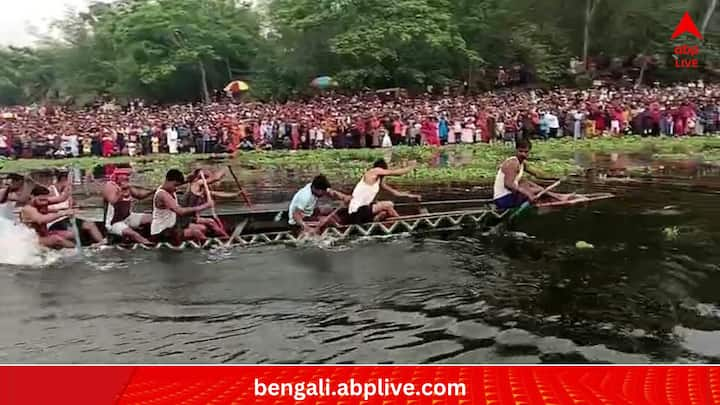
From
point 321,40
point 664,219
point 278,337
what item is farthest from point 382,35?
point 664,219

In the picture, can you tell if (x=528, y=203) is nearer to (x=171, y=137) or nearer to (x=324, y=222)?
(x=324, y=222)

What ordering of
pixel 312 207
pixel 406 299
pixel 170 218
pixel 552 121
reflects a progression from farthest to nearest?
pixel 170 218, pixel 312 207, pixel 552 121, pixel 406 299

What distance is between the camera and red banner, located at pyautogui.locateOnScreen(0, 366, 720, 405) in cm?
348

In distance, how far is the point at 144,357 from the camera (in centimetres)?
378

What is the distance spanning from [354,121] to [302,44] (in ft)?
2.10

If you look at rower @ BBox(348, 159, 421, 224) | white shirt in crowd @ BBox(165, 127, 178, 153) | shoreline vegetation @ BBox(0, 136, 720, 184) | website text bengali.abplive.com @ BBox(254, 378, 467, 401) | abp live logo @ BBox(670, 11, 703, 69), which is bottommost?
website text bengali.abplive.com @ BBox(254, 378, 467, 401)

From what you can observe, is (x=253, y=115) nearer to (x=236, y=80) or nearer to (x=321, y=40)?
(x=236, y=80)

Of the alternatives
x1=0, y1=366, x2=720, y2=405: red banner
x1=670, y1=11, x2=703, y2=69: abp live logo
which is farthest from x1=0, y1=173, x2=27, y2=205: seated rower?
x1=670, y1=11, x2=703, y2=69: abp live logo

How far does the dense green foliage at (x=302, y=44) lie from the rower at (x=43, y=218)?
89 centimetres

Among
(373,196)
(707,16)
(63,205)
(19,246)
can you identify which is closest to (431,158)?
(373,196)

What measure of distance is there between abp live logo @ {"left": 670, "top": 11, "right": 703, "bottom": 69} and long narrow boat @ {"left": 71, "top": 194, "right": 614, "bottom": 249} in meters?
1.67

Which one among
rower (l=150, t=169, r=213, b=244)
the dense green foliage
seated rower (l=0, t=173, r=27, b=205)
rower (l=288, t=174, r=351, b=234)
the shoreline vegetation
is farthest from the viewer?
rower (l=150, t=169, r=213, b=244)

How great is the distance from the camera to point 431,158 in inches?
214

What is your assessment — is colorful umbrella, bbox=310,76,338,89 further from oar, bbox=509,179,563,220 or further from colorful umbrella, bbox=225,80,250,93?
oar, bbox=509,179,563,220
